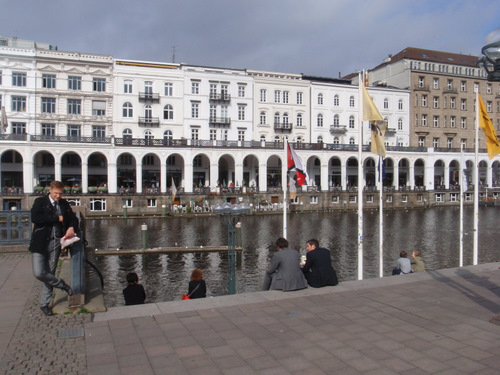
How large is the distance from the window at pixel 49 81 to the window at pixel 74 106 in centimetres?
245

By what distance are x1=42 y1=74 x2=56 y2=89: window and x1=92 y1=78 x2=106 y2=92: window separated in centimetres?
430

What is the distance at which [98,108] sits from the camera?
52719mm

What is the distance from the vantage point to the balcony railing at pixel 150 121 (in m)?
54.1

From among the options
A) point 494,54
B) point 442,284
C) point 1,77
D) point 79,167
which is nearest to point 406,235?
point 442,284

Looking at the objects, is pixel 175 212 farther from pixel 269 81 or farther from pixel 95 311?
pixel 95 311

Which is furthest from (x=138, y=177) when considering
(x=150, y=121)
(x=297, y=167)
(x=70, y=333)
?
(x=70, y=333)

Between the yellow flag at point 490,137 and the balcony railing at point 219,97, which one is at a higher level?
the balcony railing at point 219,97

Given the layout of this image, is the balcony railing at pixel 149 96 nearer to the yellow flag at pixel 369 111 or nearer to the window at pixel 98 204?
the window at pixel 98 204

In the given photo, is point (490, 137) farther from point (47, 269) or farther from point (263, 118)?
point (263, 118)

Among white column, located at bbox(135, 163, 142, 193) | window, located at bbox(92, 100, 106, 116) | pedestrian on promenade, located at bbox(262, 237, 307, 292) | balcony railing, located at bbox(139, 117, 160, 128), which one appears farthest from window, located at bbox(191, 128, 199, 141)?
pedestrian on promenade, located at bbox(262, 237, 307, 292)

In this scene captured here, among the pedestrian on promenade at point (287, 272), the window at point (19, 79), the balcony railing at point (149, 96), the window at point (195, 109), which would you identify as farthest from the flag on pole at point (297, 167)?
the window at point (19, 79)

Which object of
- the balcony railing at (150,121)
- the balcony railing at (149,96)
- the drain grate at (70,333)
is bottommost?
the drain grate at (70,333)

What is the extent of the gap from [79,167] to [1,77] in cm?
1259

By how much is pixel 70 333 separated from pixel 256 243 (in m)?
22.1
